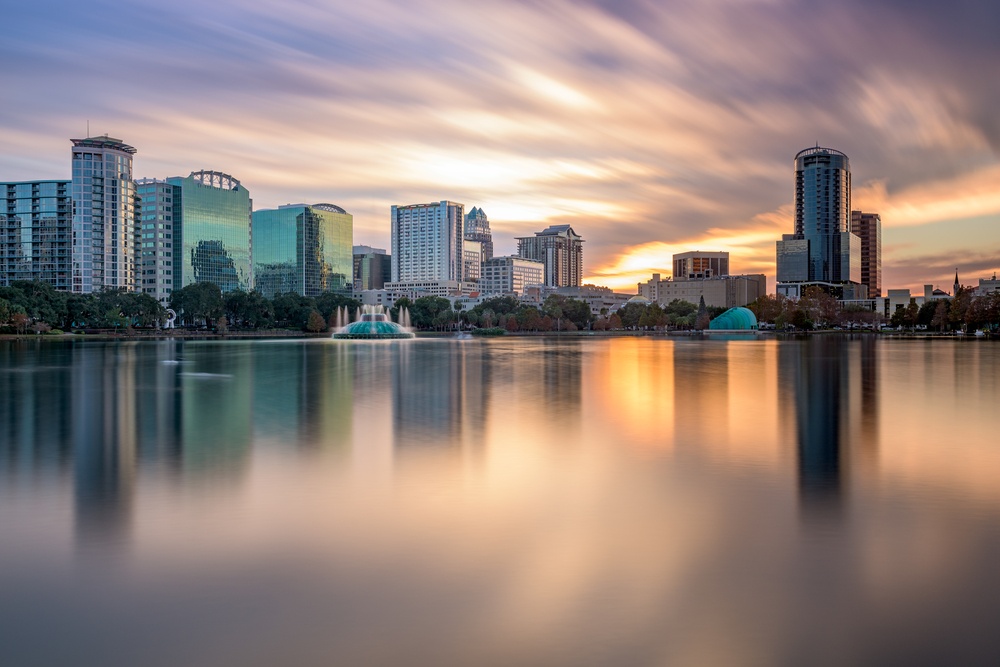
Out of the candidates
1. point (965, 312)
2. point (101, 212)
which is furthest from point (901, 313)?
point (101, 212)

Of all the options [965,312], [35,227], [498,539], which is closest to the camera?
[498,539]

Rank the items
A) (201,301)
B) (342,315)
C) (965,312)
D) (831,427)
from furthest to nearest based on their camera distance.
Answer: (342,315), (201,301), (965,312), (831,427)

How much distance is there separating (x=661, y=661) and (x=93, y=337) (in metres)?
98.0

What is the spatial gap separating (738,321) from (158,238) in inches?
4542

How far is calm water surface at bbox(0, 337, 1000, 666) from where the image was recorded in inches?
199

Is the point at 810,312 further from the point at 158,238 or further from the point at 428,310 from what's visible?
the point at 158,238

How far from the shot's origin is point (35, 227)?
451ft

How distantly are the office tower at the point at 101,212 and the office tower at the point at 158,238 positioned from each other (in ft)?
15.9

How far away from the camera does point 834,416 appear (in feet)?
53.2

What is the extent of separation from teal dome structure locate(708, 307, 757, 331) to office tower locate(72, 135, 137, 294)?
108881mm

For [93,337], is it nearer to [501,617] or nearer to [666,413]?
[666,413]

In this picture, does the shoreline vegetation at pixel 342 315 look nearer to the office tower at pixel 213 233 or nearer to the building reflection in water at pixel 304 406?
the office tower at pixel 213 233

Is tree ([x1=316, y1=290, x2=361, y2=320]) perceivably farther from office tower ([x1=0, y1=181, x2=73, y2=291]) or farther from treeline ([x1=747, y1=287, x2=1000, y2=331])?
treeline ([x1=747, y1=287, x2=1000, y2=331])

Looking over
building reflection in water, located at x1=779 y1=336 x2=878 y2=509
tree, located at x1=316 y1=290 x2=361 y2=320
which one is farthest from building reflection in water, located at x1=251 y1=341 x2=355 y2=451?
tree, located at x1=316 y1=290 x2=361 y2=320
